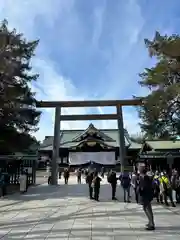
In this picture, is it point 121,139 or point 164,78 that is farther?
point 121,139

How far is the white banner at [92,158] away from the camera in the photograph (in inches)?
1940

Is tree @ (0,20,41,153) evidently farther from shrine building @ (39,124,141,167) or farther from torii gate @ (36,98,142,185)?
shrine building @ (39,124,141,167)

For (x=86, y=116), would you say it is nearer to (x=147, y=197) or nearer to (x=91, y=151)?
(x=91, y=151)

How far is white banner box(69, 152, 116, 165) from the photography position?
4928 centimetres

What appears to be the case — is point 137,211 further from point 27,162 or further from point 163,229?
point 27,162

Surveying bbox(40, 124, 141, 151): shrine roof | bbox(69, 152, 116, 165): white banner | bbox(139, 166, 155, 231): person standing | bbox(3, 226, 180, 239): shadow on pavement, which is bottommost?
bbox(3, 226, 180, 239): shadow on pavement

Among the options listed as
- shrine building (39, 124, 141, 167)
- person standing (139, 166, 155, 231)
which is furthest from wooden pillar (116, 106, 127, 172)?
person standing (139, 166, 155, 231)

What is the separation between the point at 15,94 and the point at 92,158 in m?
30.2

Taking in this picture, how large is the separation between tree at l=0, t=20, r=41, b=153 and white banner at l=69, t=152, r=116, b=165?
85.0 ft

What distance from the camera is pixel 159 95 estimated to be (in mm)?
19516

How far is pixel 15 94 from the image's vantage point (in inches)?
825

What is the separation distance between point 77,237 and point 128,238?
3.83 feet

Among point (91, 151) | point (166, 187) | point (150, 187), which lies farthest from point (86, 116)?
point (150, 187)

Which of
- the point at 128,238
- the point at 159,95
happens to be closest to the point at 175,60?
the point at 159,95
